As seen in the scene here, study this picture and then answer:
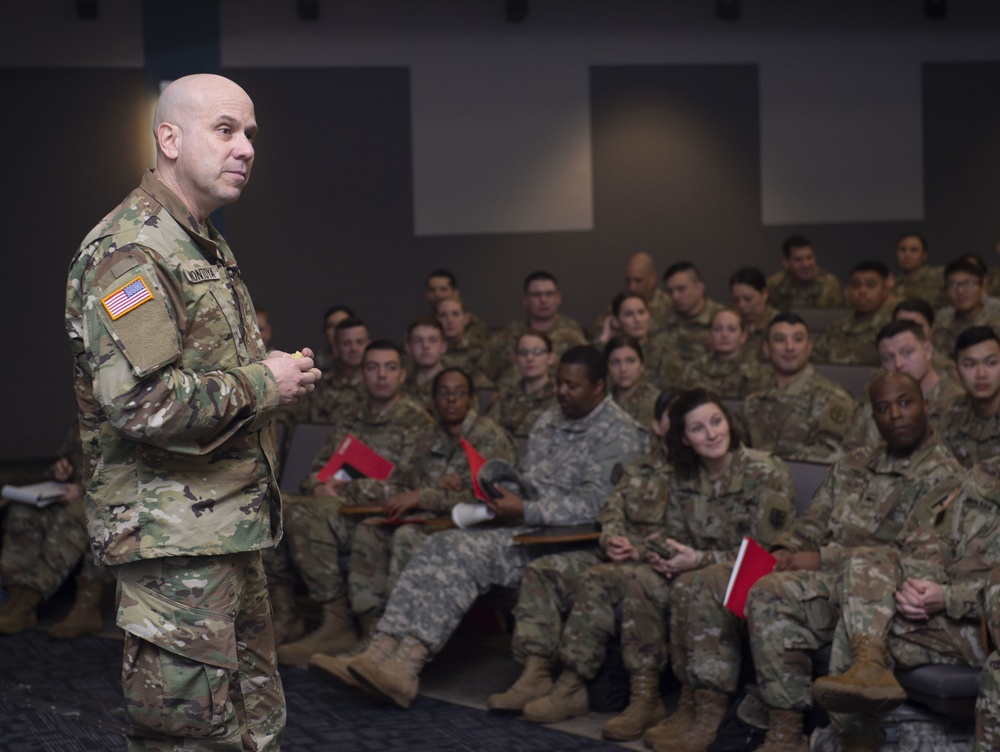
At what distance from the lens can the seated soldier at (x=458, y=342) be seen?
7.12 metres

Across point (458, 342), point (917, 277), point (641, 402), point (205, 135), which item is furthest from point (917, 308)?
point (205, 135)

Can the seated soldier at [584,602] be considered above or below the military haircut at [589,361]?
below

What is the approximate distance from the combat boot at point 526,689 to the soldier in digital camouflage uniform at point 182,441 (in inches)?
73.8

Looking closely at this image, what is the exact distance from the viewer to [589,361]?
14.5 ft

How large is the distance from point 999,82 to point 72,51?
643cm

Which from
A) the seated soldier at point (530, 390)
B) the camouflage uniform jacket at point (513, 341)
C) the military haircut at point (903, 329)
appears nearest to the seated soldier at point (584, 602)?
the military haircut at point (903, 329)

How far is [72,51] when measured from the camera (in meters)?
7.84

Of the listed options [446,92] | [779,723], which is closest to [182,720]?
[779,723]

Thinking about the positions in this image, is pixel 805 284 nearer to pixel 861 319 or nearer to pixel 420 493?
pixel 861 319

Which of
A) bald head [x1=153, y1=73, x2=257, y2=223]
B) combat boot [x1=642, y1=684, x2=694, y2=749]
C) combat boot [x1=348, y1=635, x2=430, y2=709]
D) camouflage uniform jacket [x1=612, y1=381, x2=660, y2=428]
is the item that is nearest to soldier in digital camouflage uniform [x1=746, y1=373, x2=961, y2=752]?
combat boot [x1=642, y1=684, x2=694, y2=749]

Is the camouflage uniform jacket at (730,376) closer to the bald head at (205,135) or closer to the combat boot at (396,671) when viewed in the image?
the combat boot at (396,671)

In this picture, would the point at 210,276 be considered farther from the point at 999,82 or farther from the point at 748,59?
the point at 999,82

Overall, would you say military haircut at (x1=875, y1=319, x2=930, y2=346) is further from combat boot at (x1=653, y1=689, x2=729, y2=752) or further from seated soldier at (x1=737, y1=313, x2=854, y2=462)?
combat boot at (x1=653, y1=689, x2=729, y2=752)

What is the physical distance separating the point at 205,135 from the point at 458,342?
518 centimetres
